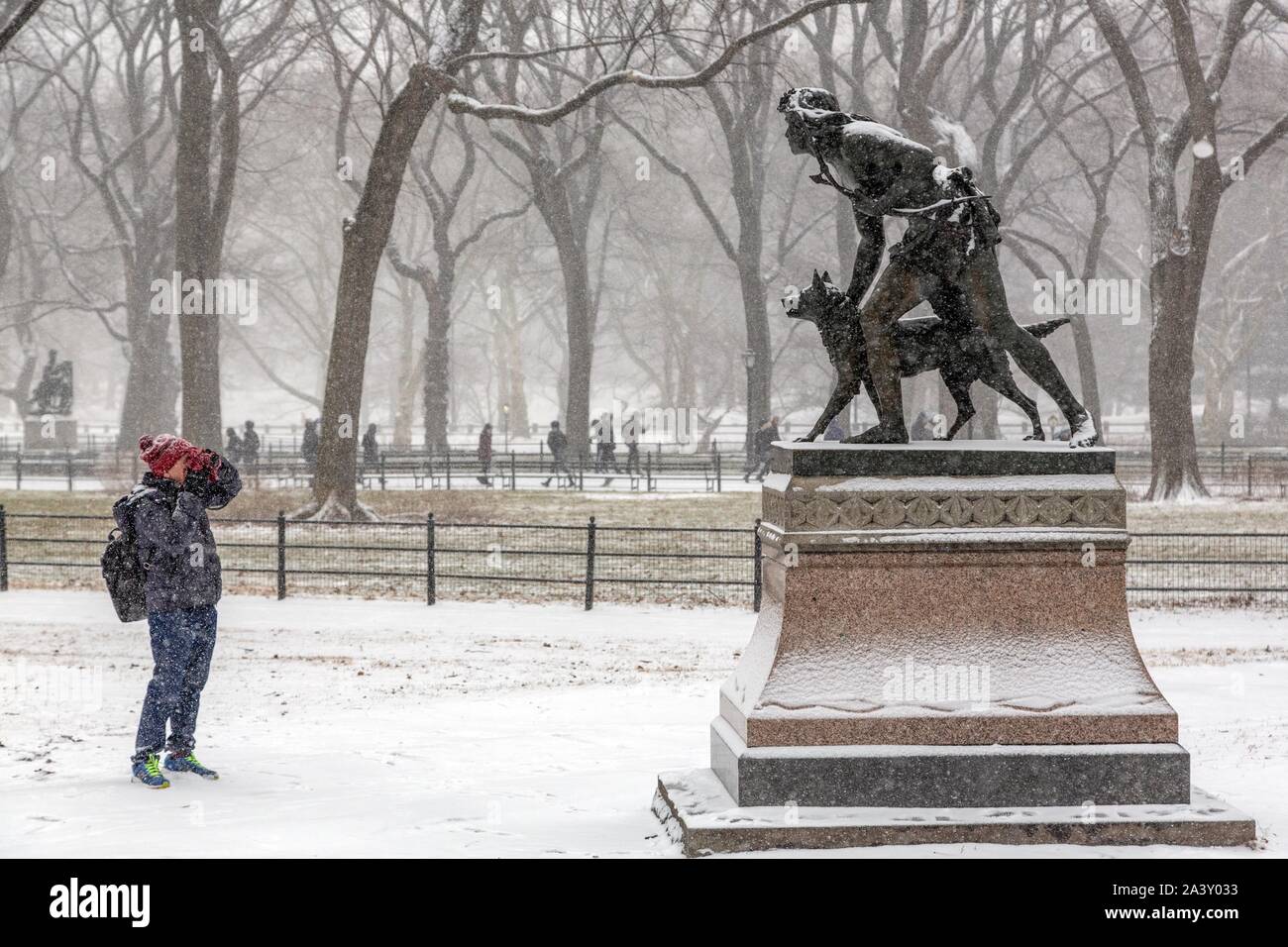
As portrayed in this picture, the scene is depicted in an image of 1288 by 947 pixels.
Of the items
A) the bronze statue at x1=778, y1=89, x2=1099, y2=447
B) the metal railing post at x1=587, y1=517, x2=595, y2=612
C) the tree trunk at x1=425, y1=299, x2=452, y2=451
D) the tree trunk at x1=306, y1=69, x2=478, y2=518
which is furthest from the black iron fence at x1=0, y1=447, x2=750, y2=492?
the bronze statue at x1=778, y1=89, x2=1099, y2=447

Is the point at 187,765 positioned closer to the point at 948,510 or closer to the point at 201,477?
the point at 201,477

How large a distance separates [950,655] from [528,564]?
14294 millimetres

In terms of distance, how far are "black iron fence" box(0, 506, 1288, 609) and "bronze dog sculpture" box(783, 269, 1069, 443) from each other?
25.6ft

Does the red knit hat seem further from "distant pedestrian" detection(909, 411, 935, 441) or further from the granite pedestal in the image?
"distant pedestrian" detection(909, 411, 935, 441)

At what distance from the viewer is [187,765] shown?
344 inches

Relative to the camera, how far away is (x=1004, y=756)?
7523 mm

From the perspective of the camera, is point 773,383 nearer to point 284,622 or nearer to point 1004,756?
point 284,622

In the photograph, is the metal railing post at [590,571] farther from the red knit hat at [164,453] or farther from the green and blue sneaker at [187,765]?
the red knit hat at [164,453]

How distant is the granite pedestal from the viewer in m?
7.50

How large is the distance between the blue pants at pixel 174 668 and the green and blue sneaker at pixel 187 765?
15 centimetres

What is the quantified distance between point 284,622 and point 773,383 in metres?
55.0

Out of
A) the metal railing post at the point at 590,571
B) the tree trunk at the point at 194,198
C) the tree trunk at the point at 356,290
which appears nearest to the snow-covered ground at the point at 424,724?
the metal railing post at the point at 590,571

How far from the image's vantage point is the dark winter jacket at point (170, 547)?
8227 millimetres

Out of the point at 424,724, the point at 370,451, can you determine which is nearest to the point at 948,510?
the point at 424,724
